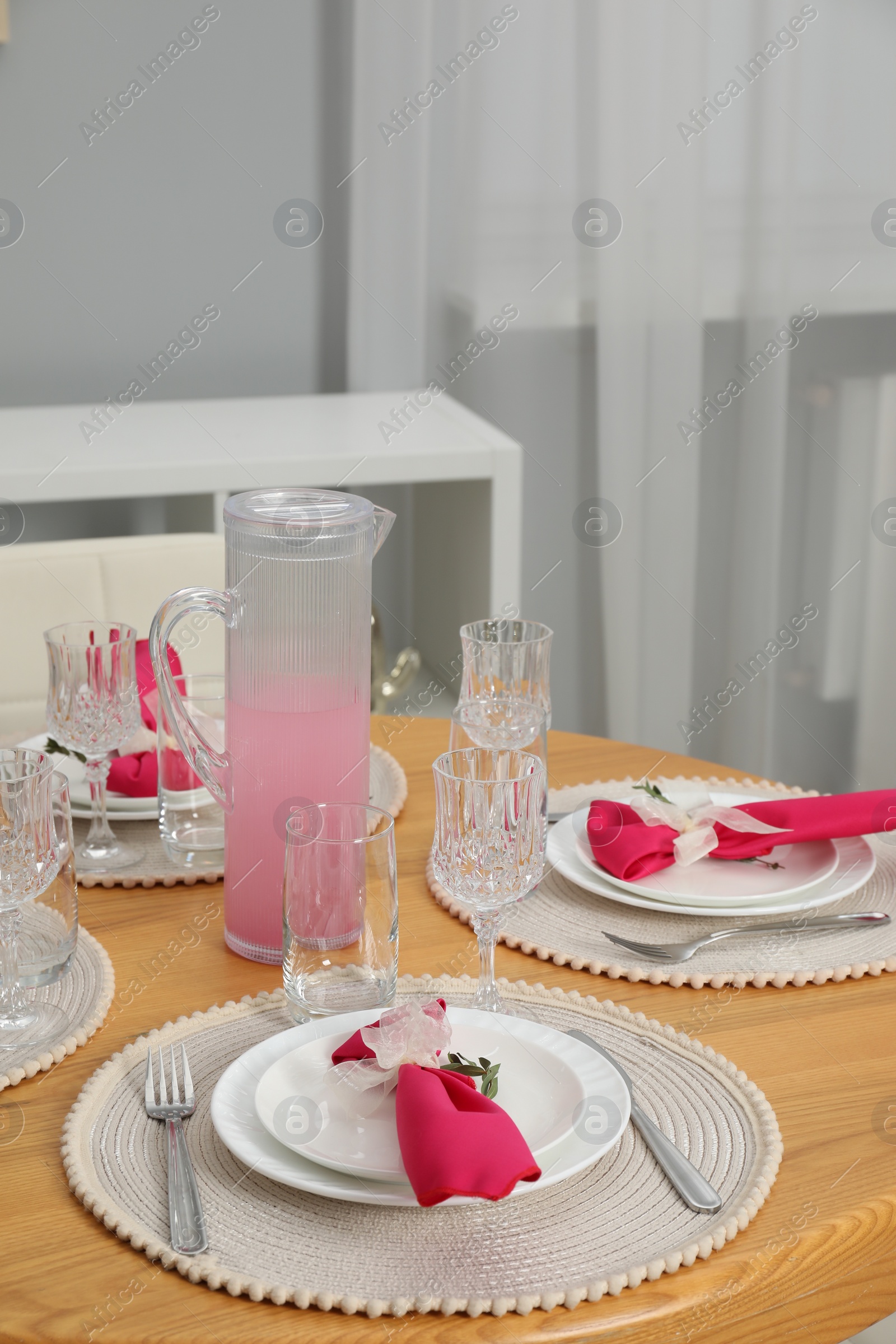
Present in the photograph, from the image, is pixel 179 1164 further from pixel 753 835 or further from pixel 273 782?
pixel 753 835

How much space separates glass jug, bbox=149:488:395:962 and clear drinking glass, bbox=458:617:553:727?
0.15 meters

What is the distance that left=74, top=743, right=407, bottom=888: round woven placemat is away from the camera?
0.95 metres

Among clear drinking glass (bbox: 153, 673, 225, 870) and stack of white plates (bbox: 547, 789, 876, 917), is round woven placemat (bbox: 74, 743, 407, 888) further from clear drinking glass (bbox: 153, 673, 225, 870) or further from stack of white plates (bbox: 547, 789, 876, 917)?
stack of white plates (bbox: 547, 789, 876, 917)

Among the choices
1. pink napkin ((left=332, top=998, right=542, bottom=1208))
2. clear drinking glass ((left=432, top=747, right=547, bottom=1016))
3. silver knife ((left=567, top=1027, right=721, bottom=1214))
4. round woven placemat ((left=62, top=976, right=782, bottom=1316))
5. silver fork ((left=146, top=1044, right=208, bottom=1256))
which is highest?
clear drinking glass ((left=432, top=747, right=547, bottom=1016))

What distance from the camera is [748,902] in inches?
34.7

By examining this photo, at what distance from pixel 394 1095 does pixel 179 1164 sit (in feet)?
0.35

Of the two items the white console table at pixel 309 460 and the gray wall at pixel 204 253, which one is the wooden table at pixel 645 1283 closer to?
the white console table at pixel 309 460

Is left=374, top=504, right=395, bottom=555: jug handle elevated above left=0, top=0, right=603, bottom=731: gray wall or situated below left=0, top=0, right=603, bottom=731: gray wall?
below

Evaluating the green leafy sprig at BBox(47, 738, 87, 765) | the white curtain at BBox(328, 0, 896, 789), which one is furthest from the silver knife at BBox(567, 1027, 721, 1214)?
the white curtain at BBox(328, 0, 896, 789)

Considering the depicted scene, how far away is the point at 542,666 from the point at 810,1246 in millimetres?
486

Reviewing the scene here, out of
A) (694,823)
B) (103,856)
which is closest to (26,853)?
(103,856)

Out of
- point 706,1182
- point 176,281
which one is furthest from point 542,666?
point 176,281

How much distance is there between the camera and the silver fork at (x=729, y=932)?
83 cm

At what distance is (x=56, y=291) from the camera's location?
2.29 m
